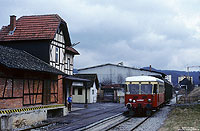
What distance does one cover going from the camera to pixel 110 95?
4122 centimetres

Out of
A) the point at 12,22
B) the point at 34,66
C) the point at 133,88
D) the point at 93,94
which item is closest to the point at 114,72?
the point at 93,94

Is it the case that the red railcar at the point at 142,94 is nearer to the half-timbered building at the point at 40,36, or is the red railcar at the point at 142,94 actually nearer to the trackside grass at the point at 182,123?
the trackside grass at the point at 182,123

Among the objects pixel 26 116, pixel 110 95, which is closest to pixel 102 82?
pixel 110 95

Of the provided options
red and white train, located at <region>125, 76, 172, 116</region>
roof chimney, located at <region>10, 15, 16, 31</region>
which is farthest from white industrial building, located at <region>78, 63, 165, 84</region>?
roof chimney, located at <region>10, 15, 16, 31</region>

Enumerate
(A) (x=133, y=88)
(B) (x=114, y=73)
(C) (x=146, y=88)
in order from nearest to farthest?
(C) (x=146, y=88) → (A) (x=133, y=88) → (B) (x=114, y=73)

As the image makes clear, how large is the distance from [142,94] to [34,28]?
10063mm

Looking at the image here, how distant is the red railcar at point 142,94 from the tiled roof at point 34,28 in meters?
7.28

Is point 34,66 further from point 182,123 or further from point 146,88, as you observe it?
point 182,123

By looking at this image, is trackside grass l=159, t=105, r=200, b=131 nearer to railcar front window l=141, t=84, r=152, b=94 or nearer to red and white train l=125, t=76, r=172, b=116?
red and white train l=125, t=76, r=172, b=116

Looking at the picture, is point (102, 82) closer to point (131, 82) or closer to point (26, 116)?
point (131, 82)

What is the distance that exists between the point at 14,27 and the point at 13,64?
8868 millimetres

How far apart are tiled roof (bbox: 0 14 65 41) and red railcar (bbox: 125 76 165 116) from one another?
728cm

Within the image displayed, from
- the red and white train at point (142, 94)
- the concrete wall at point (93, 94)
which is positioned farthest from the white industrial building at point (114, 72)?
the red and white train at point (142, 94)

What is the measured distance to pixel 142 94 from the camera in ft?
65.7
